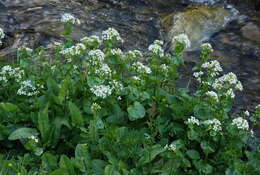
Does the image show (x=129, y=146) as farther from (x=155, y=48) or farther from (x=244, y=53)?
(x=244, y=53)

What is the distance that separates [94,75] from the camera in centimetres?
453

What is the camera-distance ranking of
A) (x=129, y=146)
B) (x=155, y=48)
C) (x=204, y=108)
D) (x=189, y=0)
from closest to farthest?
1. (x=129, y=146)
2. (x=204, y=108)
3. (x=155, y=48)
4. (x=189, y=0)

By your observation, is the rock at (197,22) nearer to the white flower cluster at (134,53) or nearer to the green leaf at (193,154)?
the white flower cluster at (134,53)

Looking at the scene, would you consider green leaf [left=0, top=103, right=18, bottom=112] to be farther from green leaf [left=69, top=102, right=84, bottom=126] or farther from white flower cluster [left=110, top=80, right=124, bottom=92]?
white flower cluster [left=110, top=80, right=124, bottom=92]

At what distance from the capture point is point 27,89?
4645mm

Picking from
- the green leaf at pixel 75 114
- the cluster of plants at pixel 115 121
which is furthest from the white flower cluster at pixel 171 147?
the green leaf at pixel 75 114

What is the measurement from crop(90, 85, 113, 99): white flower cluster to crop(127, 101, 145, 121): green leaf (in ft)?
0.85

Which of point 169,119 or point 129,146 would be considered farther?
point 169,119

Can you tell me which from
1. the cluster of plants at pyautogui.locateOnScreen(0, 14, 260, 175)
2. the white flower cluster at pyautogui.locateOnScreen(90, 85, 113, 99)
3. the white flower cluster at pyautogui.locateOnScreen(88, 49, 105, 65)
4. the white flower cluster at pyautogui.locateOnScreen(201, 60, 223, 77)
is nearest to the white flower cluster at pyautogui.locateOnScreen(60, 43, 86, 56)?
the cluster of plants at pyautogui.locateOnScreen(0, 14, 260, 175)

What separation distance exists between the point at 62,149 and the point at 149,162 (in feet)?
2.87

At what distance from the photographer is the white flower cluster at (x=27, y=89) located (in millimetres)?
4607

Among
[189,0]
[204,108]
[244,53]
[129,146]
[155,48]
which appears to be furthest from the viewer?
[189,0]

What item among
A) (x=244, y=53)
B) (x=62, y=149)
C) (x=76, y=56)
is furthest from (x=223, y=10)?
(x=62, y=149)

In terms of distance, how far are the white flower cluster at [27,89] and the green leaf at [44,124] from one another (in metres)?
0.31
